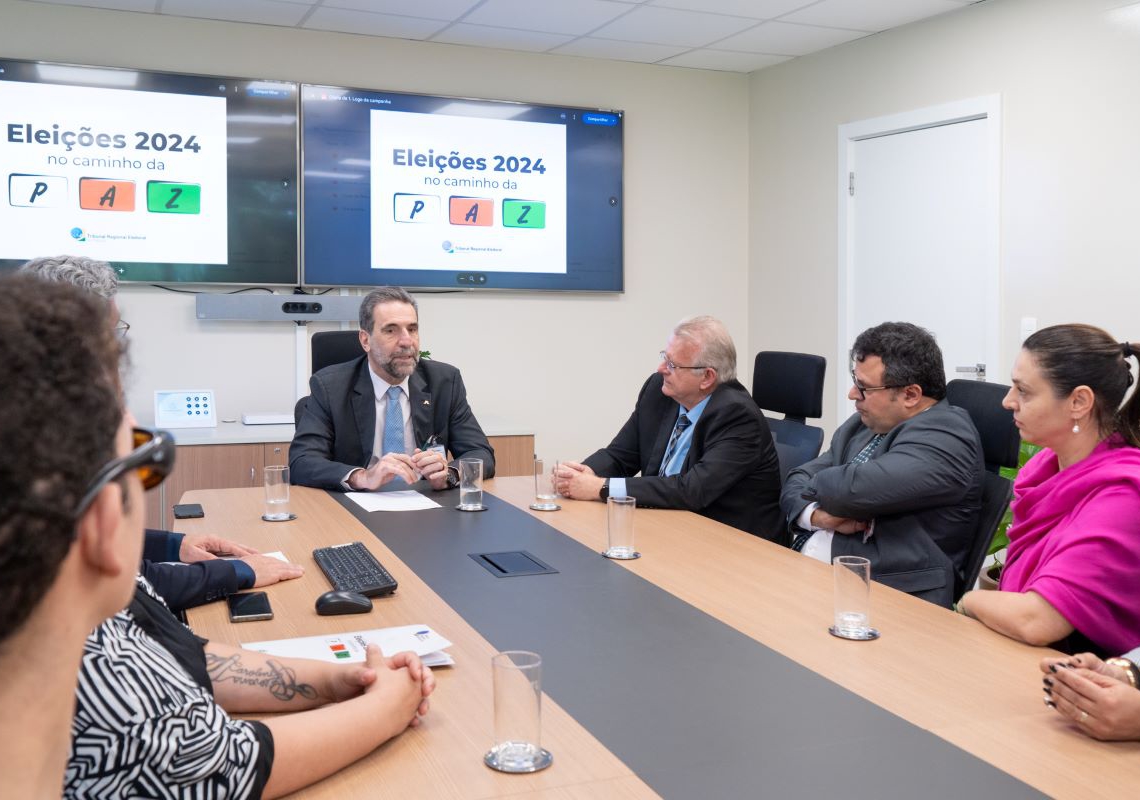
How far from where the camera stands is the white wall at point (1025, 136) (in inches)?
156

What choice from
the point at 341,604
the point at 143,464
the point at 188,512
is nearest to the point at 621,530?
the point at 341,604

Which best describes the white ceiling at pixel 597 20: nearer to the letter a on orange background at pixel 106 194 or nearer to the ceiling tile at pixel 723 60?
the ceiling tile at pixel 723 60

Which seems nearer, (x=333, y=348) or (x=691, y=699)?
(x=691, y=699)

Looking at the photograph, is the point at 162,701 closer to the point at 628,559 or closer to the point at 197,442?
the point at 628,559

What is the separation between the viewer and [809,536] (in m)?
2.84

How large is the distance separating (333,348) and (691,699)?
111 inches

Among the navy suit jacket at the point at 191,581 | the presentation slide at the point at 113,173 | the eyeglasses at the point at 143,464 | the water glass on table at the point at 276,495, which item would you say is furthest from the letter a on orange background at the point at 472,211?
the eyeglasses at the point at 143,464

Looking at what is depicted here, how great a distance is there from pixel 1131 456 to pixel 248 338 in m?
4.01

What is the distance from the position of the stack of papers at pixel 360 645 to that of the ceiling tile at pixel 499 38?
379 cm

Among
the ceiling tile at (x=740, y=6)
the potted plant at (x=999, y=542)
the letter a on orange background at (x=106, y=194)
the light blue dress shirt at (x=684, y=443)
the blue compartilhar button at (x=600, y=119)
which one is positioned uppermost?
the ceiling tile at (x=740, y=6)

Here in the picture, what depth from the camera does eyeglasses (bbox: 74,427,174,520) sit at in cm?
65

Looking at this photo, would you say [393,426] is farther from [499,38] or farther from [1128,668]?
[1128,668]

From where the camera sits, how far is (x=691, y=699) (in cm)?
149

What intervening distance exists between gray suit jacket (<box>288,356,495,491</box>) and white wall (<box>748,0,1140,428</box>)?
237 centimetres
